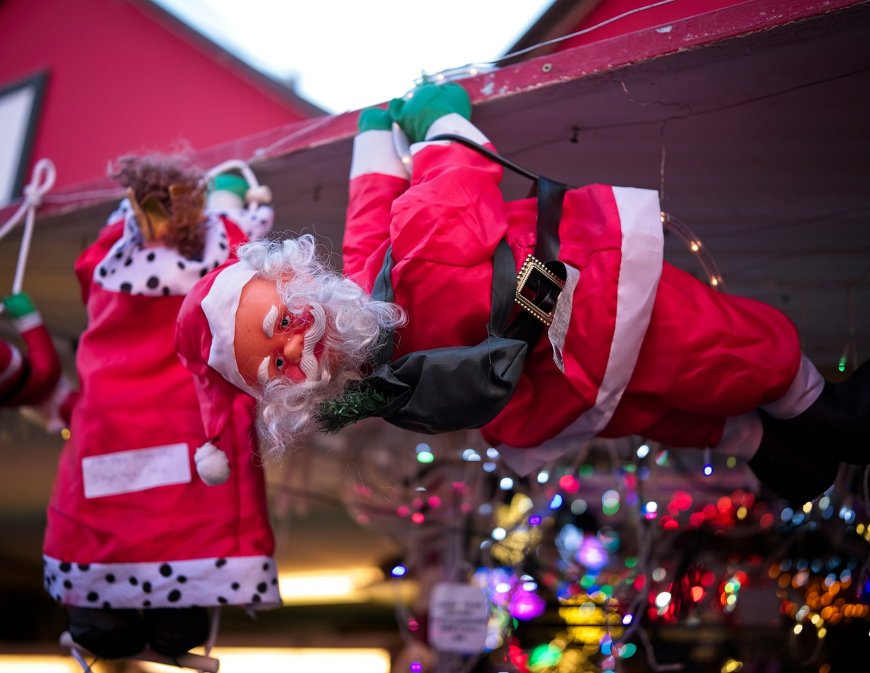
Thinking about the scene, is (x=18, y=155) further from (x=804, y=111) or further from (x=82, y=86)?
(x=804, y=111)

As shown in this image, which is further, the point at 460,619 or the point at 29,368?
the point at 460,619

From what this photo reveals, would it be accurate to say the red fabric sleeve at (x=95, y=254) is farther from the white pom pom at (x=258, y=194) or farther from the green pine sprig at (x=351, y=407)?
the green pine sprig at (x=351, y=407)

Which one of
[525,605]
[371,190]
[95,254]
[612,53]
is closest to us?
[612,53]

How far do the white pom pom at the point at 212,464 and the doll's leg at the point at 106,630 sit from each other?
0.32 meters

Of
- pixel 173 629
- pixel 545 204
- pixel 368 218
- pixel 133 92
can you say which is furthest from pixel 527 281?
pixel 133 92

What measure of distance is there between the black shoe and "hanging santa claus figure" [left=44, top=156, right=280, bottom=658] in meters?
0.75

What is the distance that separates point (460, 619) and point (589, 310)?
2.87ft

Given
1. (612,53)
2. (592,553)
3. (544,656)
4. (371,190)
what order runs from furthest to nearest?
(592,553) < (544,656) < (371,190) < (612,53)

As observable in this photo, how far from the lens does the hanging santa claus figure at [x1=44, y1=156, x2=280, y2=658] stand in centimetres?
132

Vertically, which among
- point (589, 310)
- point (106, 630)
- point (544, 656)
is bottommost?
point (544, 656)

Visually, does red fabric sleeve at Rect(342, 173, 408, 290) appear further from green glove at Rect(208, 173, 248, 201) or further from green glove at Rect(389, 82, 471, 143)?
green glove at Rect(208, 173, 248, 201)

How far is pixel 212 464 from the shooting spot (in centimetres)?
122

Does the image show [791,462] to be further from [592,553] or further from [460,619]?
[592,553]

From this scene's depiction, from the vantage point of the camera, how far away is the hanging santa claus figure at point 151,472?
4.32 ft
